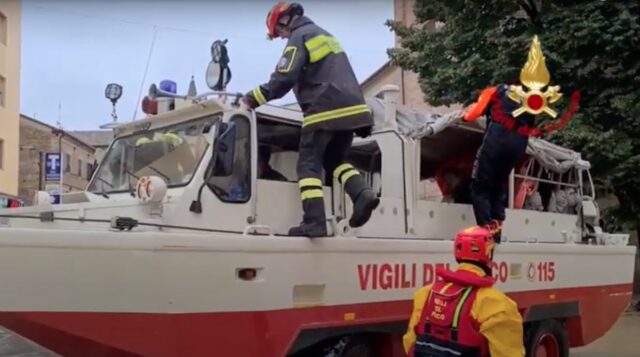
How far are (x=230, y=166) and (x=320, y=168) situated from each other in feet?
2.05

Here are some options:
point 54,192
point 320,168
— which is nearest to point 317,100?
point 320,168

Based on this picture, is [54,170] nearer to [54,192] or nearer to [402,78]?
[54,192]

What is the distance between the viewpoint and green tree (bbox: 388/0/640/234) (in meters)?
12.0

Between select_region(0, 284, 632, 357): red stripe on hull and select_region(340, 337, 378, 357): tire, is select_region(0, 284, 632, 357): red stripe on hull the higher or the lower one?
the higher one

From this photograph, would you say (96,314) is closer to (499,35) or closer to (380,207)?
(380,207)

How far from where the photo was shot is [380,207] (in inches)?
226

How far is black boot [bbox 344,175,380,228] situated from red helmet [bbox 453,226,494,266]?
1344 millimetres

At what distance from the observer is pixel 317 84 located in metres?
5.19

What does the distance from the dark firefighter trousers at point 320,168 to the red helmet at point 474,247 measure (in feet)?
4.42

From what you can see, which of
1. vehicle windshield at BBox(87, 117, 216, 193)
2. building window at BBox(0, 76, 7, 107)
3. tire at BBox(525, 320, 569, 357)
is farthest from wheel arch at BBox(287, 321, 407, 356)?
building window at BBox(0, 76, 7, 107)

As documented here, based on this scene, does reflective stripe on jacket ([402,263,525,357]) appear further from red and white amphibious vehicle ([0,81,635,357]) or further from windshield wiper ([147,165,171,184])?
windshield wiper ([147,165,171,184])

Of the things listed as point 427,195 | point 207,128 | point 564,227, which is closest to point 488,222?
point 427,195

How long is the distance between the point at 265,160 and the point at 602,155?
8227 millimetres

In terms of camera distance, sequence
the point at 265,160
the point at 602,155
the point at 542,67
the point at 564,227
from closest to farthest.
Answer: the point at 265,160
the point at 542,67
the point at 564,227
the point at 602,155
